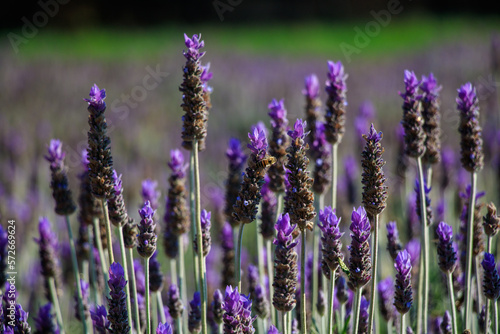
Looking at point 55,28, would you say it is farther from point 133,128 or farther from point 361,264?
point 361,264

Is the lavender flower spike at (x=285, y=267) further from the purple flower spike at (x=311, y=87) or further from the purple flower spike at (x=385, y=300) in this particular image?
the purple flower spike at (x=311, y=87)

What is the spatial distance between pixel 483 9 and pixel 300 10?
6.07 metres

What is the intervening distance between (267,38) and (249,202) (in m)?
14.5

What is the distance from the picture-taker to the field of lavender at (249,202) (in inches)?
68.3

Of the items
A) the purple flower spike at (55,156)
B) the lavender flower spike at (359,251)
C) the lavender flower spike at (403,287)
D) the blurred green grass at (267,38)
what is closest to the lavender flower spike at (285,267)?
the lavender flower spike at (359,251)

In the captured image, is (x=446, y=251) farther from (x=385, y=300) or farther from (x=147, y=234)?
(x=147, y=234)

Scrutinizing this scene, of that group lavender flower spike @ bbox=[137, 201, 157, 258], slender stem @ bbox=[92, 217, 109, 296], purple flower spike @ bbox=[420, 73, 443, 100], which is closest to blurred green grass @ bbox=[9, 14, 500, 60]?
slender stem @ bbox=[92, 217, 109, 296]

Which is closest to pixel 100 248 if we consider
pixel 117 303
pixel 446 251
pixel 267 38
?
pixel 117 303

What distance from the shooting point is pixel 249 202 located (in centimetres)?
174

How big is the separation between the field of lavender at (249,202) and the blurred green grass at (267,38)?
2.52 meters

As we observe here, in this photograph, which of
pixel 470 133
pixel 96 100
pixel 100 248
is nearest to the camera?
pixel 96 100

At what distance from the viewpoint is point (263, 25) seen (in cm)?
1792

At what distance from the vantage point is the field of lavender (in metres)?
1.74

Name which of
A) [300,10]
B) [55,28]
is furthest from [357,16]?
[55,28]
